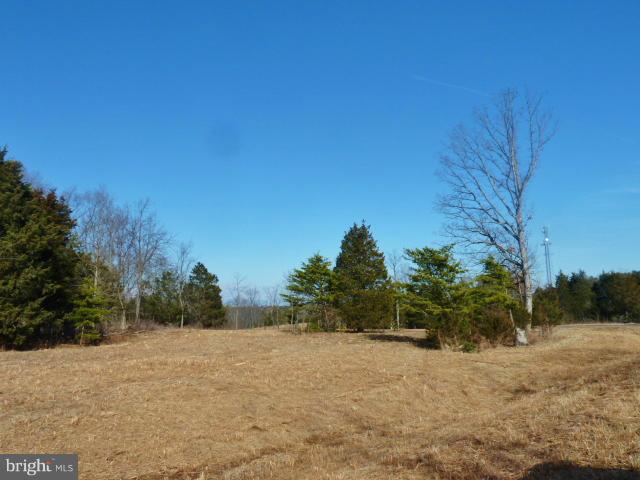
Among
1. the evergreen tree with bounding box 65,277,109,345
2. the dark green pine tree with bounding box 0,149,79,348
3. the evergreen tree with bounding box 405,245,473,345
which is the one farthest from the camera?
the evergreen tree with bounding box 65,277,109,345

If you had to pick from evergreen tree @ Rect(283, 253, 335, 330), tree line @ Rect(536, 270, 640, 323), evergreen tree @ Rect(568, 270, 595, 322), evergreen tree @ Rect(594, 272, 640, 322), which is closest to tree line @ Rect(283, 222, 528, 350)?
evergreen tree @ Rect(283, 253, 335, 330)

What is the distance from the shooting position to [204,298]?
41500mm

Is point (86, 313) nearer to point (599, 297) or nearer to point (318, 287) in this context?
point (318, 287)

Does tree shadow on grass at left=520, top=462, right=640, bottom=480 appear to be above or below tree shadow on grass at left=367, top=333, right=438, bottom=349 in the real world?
below

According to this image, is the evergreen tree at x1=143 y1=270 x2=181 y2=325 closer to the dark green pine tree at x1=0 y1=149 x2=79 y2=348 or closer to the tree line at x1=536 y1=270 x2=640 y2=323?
the dark green pine tree at x1=0 y1=149 x2=79 y2=348

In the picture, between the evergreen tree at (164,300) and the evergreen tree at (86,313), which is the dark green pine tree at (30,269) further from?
the evergreen tree at (164,300)

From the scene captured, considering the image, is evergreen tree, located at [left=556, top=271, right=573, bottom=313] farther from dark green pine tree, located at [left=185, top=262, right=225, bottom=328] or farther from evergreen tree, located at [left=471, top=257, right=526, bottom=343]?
dark green pine tree, located at [left=185, top=262, right=225, bottom=328]

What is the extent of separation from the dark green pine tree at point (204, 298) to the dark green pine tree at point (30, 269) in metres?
20.3

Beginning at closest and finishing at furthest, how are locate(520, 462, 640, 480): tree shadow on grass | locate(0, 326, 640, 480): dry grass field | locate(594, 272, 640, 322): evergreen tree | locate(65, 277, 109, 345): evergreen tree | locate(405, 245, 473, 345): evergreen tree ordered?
locate(520, 462, 640, 480): tree shadow on grass
locate(0, 326, 640, 480): dry grass field
locate(405, 245, 473, 345): evergreen tree
locate(65, 277, 109, 345): evergreen tree
locate(594, 272, 640, 322): evergreen tree

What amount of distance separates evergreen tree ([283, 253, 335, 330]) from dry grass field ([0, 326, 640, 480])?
12531 mm

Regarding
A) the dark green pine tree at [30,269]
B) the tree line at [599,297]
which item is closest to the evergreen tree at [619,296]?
the tree line at [599,297]

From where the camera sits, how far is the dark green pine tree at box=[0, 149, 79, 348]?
16891 mm

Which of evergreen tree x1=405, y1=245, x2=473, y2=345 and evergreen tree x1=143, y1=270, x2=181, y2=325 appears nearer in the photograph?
evergreen tree x1=405, y1=245, x2=473, y2=345

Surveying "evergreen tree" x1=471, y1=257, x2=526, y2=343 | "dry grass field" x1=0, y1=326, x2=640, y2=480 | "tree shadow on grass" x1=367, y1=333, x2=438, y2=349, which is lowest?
"dry grass field" x1=0, y1=326, x2=640, y2=480
